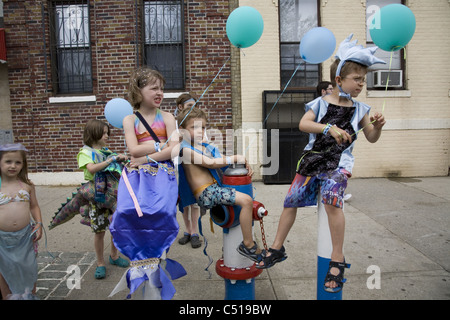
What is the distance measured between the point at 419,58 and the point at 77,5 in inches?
291

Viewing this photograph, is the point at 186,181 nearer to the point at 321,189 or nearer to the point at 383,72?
the point at 321,189

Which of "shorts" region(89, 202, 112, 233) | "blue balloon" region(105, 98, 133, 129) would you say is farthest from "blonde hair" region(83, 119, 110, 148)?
"shorts" region(89, 202, 112, 233)

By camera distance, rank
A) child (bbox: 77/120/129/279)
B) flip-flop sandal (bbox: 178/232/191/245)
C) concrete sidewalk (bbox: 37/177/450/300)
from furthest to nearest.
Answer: flip-flop sandal (bbox: 178/232/191/245) → child (bbox: 77/120/129/279) → concrete sidewalk (bbox: 37/177/450/300)

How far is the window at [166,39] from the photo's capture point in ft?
23.1

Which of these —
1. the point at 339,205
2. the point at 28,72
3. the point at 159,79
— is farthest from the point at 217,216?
the point at 28,72

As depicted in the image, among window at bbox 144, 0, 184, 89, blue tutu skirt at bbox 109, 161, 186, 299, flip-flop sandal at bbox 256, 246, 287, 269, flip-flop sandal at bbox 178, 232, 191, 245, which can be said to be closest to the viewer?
blue tutu skirt at bbox 109, 161, 186, 299

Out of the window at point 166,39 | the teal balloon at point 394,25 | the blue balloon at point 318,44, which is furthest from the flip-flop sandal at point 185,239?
the window at point 166,39

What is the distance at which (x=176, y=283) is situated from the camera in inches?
123

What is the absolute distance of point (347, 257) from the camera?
3539mm

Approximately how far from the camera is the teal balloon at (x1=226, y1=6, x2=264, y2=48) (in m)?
2.76

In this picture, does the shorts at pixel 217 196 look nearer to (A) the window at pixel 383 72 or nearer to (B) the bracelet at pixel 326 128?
(B) the bracelet at pixel 326 128

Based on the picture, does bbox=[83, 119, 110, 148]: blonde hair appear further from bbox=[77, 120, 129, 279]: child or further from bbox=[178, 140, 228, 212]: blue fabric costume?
bbox=[178, 140, 228, 212]: blue fabric costume

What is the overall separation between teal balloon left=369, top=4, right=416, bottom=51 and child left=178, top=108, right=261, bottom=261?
51.6 inches

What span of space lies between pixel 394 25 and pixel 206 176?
1688 millimetres
